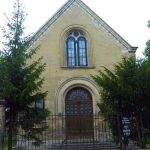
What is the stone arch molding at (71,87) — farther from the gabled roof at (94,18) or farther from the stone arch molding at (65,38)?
the gabled roof at (94,18)

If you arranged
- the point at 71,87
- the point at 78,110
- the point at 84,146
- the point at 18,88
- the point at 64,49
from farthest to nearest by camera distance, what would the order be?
the point at 64,49
the point at 71,87
the point at 78,110
the point at 84,146
the point at 18,88

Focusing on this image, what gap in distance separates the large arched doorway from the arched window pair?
186cm

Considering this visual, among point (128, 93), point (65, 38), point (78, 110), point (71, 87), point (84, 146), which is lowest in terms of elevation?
point (84, 146)

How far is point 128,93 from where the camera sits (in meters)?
16.9

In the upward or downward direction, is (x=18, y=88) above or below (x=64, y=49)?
below

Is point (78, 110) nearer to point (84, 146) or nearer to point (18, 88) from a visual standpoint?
point (84, 146)

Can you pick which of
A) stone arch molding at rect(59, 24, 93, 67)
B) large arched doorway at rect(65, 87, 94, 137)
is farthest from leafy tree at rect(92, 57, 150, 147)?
stone arch molding at rect(59, 24, 93, 67)

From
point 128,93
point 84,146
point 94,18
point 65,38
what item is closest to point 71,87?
point 65,38

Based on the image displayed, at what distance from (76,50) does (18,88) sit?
9910 mm

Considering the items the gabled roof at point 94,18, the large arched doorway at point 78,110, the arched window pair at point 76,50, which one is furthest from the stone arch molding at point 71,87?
the gabled roof at point 94,18

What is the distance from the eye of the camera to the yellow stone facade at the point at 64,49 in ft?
81.3

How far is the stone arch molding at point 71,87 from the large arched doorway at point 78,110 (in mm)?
299

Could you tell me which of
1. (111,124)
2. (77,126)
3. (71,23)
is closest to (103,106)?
(111,124)

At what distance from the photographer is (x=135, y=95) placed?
1691cm
